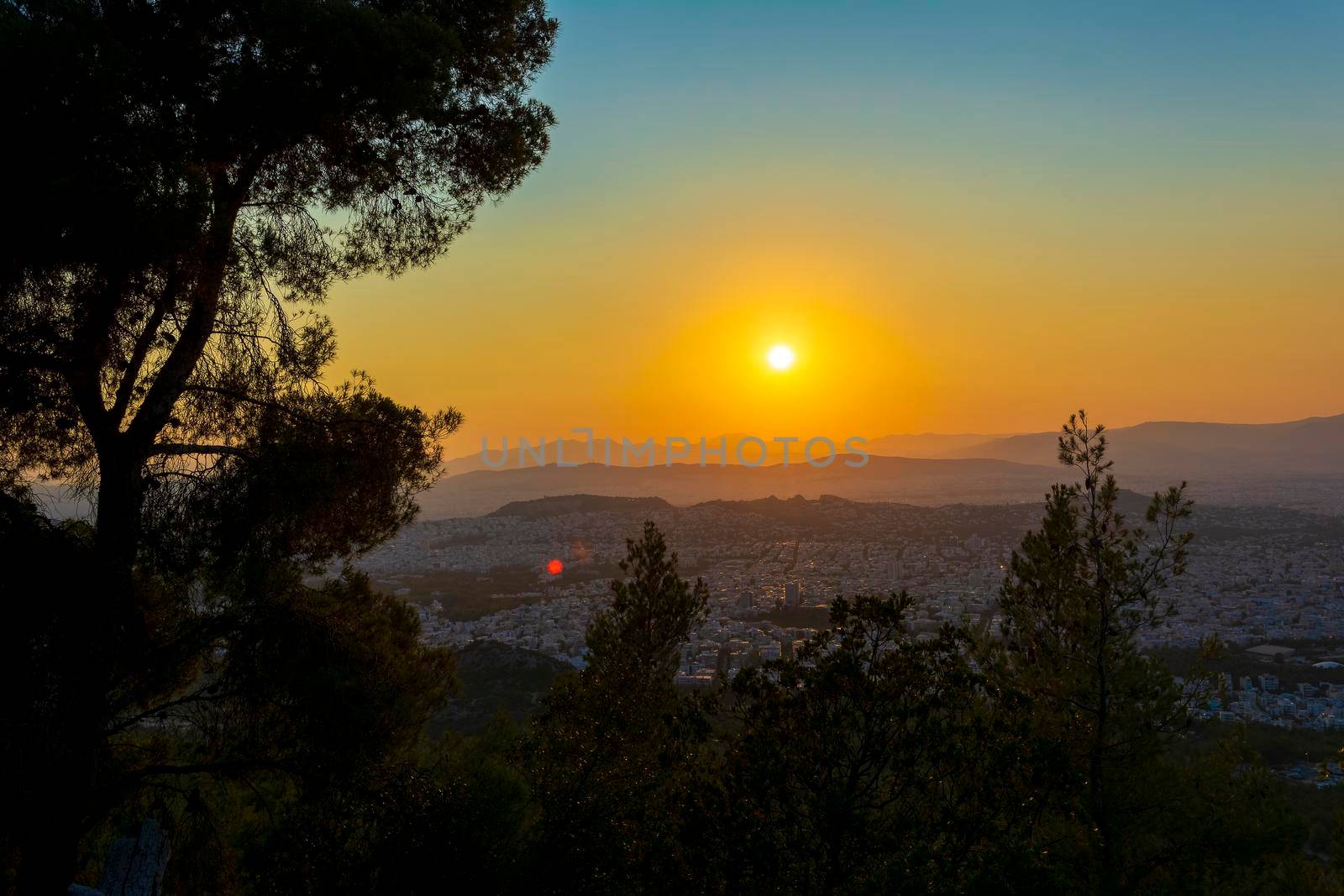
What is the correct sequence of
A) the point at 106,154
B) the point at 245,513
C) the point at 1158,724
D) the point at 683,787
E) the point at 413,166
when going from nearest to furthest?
the point at 106,154, the point at 245,513, the point at 683,787, the point at 413,166, the point at 1158,724

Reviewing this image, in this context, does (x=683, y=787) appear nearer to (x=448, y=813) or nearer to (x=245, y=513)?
(x=448, y=813)

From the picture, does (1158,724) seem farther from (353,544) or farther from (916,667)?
(353,544)

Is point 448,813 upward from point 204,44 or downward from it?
downward

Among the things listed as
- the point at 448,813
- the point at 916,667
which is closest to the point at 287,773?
the point at 448,813

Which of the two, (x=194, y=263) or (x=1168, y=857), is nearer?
(x=194, y=263)

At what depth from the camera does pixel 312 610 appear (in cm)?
712

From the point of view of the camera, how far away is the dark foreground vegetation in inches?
204

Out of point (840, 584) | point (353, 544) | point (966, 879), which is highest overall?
point (353, 544)

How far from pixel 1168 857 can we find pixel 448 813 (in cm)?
801

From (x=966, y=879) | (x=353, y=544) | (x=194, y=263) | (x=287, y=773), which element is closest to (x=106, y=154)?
(x=194, y=263)

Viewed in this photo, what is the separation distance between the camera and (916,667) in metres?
6.25

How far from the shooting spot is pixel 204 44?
248 inches

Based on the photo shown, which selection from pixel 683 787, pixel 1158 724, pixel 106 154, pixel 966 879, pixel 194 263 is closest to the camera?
pixel 966 879

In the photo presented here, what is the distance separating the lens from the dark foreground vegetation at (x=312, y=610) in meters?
5.18
